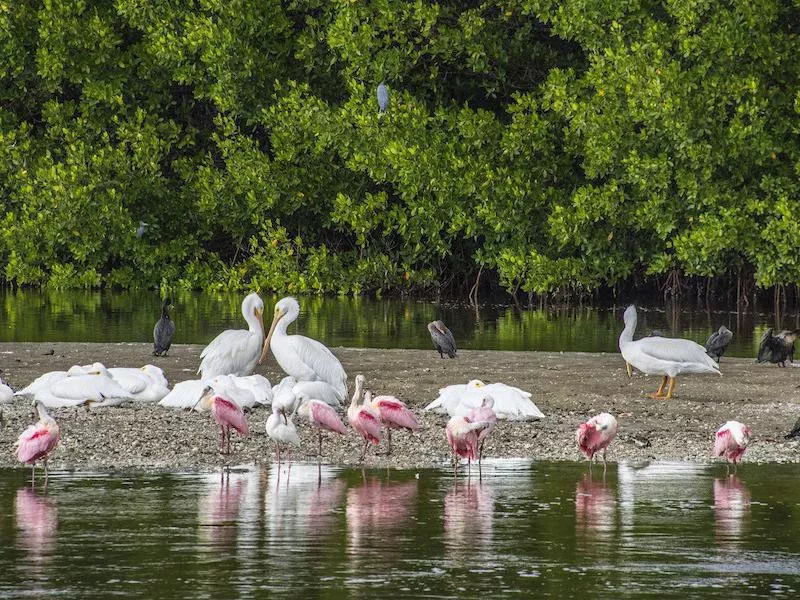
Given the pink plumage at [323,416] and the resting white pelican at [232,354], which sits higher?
the resting white pelican at [232,354]

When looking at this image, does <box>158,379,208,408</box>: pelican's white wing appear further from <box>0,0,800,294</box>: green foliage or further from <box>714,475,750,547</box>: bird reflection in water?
<box>0,0,800,294</box>: green foliage

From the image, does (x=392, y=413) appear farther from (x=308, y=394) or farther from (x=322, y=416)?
(x=308, y=394)

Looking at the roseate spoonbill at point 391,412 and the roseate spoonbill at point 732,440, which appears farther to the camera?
the roseate spoonbill at point 391,412

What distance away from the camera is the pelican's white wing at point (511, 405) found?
47.4ft

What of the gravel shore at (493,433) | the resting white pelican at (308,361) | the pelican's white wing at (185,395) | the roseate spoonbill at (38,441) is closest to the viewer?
the roseate spoonbill at (38,441)

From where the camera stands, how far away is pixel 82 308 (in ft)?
105

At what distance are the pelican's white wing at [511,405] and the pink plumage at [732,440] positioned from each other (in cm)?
250

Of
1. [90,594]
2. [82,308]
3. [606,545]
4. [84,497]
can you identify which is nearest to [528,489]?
[606,545]

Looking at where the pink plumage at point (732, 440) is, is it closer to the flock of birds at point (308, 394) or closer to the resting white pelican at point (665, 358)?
the flock of birds at point (308, 394)

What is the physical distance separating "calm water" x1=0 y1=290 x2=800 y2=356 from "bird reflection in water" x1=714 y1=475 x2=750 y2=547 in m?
10.5

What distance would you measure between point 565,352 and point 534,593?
1310cm

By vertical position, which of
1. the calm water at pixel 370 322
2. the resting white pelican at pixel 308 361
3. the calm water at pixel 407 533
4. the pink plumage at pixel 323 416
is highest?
the calm water at pixel 370 322

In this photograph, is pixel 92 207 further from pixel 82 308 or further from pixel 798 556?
pixel 798 556

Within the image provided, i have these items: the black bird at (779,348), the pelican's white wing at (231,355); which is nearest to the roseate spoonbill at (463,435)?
the pelican's white wing at (231,355)
